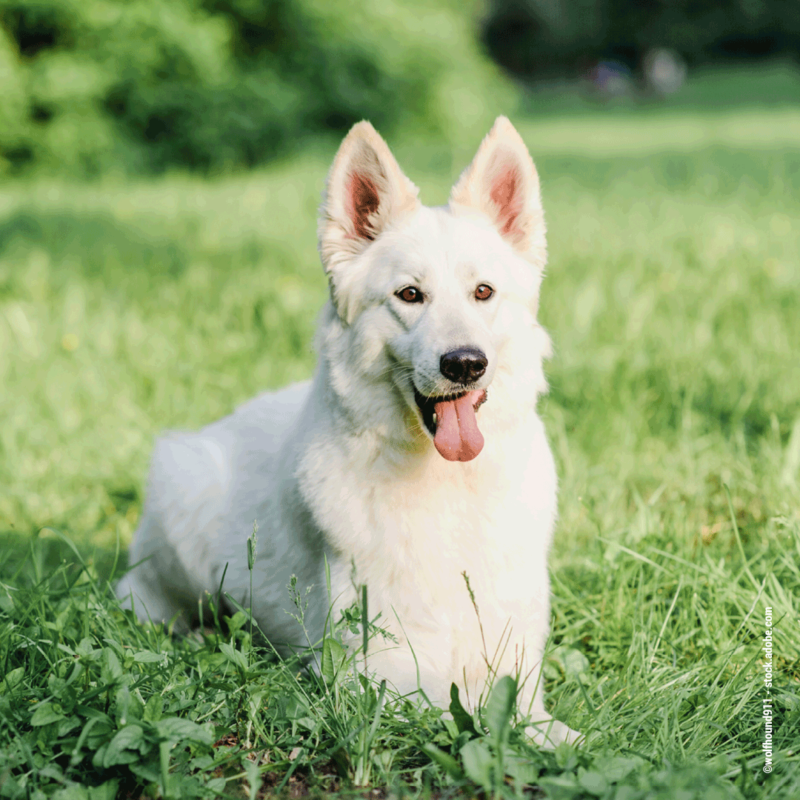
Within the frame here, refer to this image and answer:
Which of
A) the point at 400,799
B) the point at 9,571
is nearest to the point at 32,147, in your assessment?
the point at 9,571

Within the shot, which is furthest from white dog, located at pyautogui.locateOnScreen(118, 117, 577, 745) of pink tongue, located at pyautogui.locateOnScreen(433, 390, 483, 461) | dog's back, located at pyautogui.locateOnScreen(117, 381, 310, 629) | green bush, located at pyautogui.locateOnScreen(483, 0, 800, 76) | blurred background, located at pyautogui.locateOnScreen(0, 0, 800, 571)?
green bush, located at pyautogui.locateOnScreen(483, 0, 800, 76)

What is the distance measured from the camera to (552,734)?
2.12m

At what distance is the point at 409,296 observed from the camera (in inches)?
103

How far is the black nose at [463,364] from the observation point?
7.70 ft

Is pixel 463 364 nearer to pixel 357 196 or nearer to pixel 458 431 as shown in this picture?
pixel 458 431

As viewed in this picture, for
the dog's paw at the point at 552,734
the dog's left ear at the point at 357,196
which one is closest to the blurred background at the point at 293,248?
the dog's paw at the point at 552,734

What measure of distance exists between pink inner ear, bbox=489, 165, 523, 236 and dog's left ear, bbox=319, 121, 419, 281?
0.29m

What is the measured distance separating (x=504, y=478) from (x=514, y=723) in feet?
2.54

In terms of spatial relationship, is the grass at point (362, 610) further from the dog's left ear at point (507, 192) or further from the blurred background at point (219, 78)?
the blurred background at point (219, 78)

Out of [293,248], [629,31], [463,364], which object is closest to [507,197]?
[463,364]

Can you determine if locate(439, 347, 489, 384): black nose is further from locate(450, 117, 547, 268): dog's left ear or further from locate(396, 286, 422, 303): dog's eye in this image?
locate(450, 117, 547, 268): dog's left ear

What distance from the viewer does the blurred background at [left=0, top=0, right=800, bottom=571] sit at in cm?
404

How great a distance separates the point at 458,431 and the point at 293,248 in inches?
206

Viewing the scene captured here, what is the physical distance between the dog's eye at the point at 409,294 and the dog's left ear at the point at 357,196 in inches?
9.7
